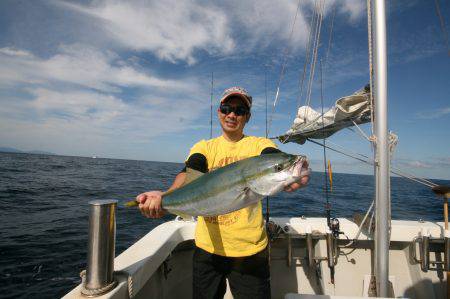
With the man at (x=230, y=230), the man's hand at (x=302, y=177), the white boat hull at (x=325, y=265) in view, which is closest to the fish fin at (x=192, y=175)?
the man at (x=230, y=230)

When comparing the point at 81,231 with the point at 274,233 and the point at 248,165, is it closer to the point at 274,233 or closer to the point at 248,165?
the point at 274,233

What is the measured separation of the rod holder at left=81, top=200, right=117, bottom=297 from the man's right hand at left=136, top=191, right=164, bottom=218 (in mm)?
501

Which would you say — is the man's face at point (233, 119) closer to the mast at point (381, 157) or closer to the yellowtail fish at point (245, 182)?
the yellowtail fish at point (245, 182)

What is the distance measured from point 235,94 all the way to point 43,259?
869cm

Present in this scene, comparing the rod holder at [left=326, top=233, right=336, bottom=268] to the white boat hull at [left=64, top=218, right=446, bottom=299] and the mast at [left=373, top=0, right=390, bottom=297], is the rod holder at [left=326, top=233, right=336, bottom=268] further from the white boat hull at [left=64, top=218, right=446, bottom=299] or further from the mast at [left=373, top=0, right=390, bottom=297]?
the mast at [left=373, top=0, right=390, bottom=297]

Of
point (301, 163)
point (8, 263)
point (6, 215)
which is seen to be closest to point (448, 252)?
point (301, 163)

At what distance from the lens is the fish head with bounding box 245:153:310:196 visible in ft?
7.39

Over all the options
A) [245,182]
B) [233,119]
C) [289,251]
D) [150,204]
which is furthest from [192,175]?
[289,251]

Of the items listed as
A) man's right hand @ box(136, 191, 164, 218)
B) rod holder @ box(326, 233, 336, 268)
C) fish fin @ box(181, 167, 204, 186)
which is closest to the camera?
man's right hand @ box(136, 191, 164, 218)

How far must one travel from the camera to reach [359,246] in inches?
176

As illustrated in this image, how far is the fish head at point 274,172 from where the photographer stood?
2254 millimetres

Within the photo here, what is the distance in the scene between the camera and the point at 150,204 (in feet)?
8.76

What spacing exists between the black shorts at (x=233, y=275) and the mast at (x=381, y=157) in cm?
144

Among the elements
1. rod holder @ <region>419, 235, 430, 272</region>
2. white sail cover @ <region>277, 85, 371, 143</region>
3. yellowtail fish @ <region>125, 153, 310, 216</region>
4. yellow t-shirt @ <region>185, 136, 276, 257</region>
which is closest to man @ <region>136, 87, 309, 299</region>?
yellow t-shirt @ <region>185, 136, 276, 257</region>
